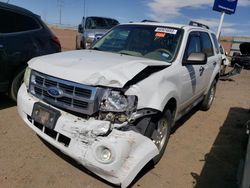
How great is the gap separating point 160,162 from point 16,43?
3.39 m

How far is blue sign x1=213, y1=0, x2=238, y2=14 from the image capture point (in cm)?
1423

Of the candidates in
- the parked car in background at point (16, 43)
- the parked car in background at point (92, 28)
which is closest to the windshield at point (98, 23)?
the parked car in background at point (92, 28)

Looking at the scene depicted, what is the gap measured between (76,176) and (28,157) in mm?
787

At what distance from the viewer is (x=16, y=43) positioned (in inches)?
207

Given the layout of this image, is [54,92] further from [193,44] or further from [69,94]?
[193,44]

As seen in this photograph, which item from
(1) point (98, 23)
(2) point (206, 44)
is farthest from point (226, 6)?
(2) point (206, 44)

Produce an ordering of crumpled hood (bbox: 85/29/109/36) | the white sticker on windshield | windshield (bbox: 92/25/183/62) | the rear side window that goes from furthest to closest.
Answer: crumpled hood (bbox: 85/29/109/36) < the rear side window < the white sticker on windshield < windshield (bbox: 92/25/183/62)

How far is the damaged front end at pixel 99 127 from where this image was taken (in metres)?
2.76

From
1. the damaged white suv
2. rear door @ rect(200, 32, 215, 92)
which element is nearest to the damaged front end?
the damaged white suv

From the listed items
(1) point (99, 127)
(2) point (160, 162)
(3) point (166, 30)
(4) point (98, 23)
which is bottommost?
(2) point (160, 162)

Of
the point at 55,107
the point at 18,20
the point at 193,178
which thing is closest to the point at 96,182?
the point at 55,107

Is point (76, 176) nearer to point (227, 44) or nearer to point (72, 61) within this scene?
point (72, 61)

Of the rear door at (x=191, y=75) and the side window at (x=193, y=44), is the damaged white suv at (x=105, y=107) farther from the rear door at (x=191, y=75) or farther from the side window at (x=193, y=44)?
the side window at (x=193, y=44)

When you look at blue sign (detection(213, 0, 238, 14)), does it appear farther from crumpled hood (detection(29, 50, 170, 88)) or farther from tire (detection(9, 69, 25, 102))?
crumpled hood (detection(29, 50, 170, 88))
